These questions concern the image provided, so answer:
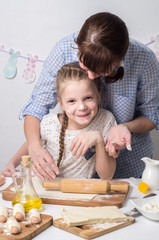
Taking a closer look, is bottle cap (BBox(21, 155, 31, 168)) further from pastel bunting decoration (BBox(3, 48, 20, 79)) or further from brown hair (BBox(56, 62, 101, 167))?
pastel bunting decoration (BBox(3, 48, 20, 79))

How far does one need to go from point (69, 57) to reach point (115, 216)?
92cm

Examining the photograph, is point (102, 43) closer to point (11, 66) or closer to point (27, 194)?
point (27, 194)

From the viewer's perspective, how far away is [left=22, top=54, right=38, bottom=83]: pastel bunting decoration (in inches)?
102

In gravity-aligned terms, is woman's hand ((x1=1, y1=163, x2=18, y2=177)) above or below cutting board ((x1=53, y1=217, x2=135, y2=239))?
below

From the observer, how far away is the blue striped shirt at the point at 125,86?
5.40ft

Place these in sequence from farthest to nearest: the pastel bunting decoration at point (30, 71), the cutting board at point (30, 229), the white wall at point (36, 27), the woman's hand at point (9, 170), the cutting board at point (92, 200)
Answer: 1. the pastel bunting decoration at point (30, 71)
2. the white wall at point (36, 27)
3. the woman's hand at point (9, 170)
4. the cutting board at point (92, 200)
5. the cutting board at point (30, 229)

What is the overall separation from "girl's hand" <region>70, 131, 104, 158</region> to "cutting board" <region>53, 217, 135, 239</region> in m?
0.35

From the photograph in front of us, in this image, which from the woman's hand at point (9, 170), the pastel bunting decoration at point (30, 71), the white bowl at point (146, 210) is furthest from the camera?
the pastel bunting decoration at point (30, 71)

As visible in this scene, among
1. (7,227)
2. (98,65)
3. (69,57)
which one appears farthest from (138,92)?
(7,227)

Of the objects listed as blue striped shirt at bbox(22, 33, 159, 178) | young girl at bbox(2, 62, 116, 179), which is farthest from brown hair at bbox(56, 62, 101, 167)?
blue striped shirt at bbox(22, 33, 159, 178)

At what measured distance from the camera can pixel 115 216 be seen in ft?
3.38

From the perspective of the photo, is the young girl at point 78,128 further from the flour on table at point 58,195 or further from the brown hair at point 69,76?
the flour on table at point 58,195

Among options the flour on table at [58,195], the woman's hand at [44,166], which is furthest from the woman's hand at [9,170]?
the flour on table at [58,195]

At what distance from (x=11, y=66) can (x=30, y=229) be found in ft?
6.21
